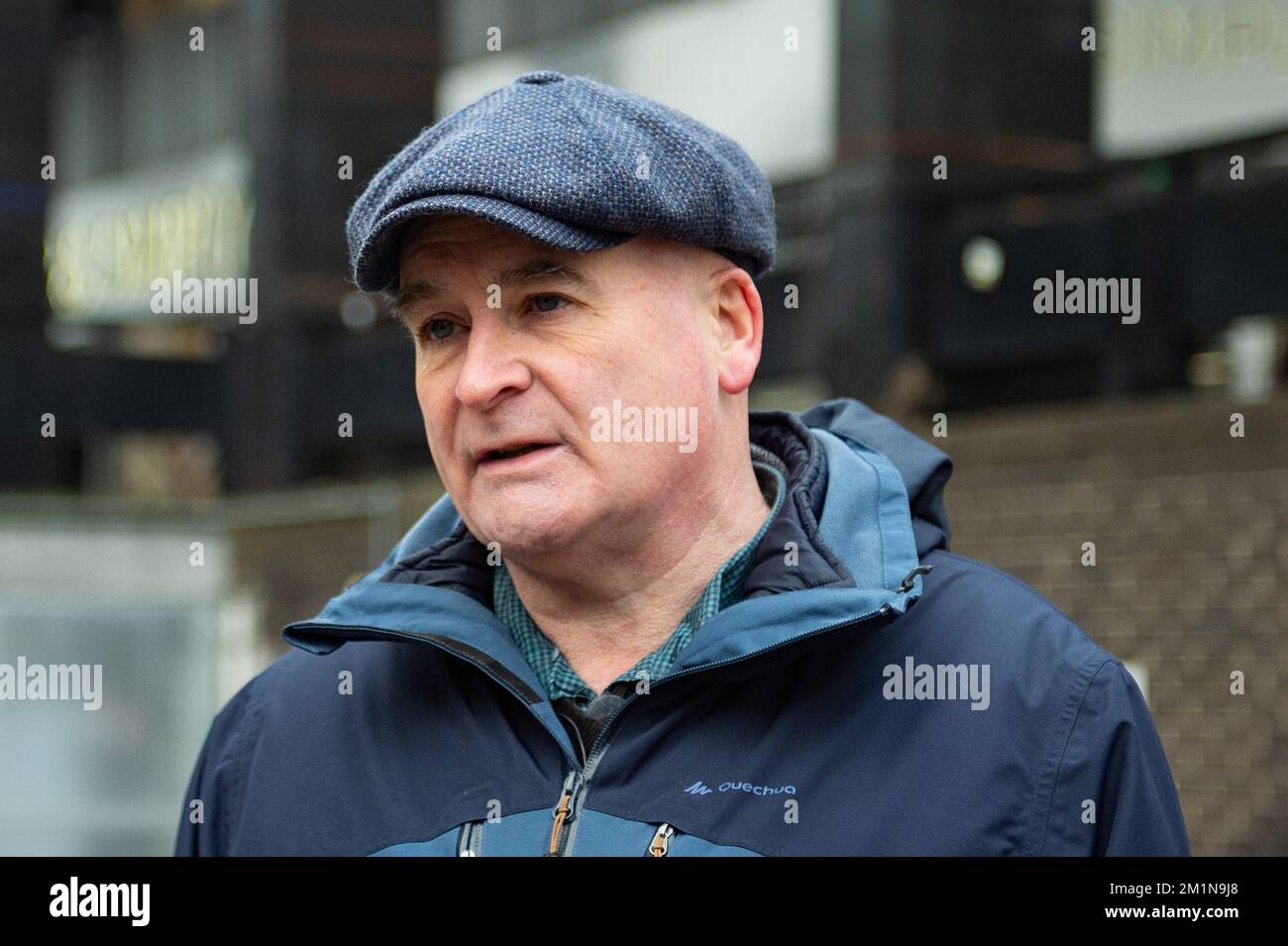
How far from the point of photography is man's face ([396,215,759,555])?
8.19 feet

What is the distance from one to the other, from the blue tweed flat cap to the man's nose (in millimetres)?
164

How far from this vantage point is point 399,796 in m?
2.53

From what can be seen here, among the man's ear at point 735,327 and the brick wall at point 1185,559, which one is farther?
the brick wall at point 1185,559

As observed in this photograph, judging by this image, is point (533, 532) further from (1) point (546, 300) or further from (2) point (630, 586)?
(1) point (546, 300)

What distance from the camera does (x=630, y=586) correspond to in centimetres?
262

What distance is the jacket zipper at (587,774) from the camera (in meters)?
2.37

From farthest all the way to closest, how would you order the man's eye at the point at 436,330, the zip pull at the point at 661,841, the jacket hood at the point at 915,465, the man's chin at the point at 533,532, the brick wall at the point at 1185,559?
the brick wall at the point at 1185,559 < the jacket hood at the point at 915,465 < the man's eye at the point at 436,330 < the man's chin at the point at 533,532 < the zip pull at the point at 661,841

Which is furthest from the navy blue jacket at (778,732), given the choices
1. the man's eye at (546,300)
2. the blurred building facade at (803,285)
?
the blurred building facade at (803,285)

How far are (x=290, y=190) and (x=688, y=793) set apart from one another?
9.96 m

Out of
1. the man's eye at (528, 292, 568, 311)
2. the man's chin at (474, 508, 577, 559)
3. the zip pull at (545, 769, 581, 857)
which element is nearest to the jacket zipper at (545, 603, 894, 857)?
the zip pull at (545, 769, 581, 857)

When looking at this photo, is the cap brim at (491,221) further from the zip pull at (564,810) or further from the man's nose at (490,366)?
the zip pull at (564,810)

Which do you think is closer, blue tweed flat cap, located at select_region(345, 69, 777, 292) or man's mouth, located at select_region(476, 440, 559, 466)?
blue tweed flat cap, located at select_region(345, 69, 777, 292)

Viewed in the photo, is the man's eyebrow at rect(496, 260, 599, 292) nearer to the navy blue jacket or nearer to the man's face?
the man's face
